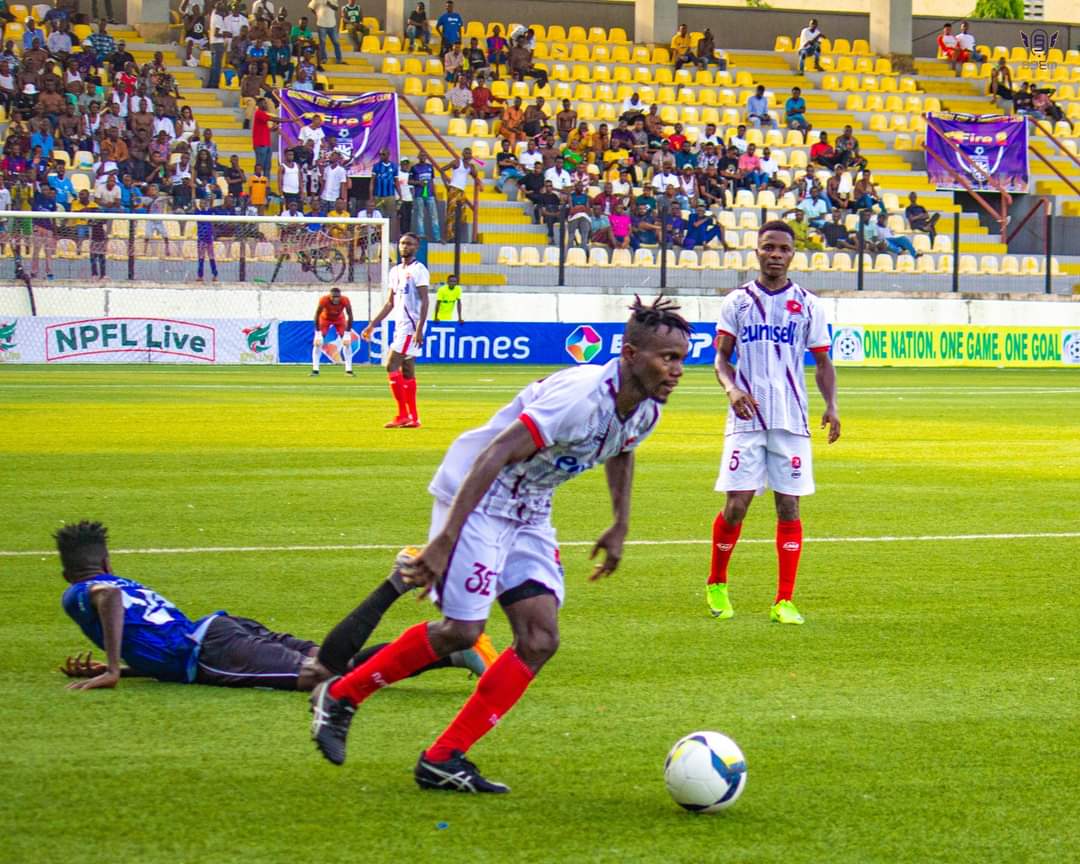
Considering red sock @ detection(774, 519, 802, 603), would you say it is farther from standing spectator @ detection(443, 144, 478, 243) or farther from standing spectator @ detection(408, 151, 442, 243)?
standing spectator @ detection(443, 144, 478, 243)

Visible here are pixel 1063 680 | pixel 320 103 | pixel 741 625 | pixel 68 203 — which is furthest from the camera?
pixel 320 103

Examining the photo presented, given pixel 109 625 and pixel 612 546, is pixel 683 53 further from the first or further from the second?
pixel 612 546

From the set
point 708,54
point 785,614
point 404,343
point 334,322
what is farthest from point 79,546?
point 708,54

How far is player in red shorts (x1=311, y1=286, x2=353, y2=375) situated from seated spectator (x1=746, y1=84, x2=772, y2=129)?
1675 centimetres

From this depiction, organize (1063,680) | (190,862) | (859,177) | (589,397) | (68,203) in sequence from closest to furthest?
(190,862) → (589,397) → (1063,680) → (68,203) → (859,177)

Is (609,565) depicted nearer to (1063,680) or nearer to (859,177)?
(1063,680)

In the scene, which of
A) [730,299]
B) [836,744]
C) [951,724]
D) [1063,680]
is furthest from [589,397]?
[730,299]

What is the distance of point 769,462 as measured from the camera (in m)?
8.37

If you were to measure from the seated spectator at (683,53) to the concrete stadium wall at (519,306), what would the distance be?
12.4 m

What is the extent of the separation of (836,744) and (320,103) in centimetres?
3094

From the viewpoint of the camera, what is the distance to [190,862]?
173 inches

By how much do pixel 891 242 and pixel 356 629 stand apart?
3451 cm

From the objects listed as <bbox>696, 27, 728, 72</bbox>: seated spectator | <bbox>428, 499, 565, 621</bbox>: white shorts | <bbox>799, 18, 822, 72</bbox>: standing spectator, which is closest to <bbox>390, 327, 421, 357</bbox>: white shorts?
<bbox>428, 499, 565, 621</bbox>: white shorts

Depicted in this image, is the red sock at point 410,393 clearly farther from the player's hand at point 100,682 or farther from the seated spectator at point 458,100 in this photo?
the seated spectator at point 458,100
